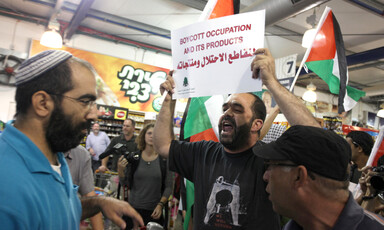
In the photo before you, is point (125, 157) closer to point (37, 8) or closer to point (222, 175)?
point (222, 175)

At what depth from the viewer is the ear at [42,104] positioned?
1.12 metres

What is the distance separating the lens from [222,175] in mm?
1744

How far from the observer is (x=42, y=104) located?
1.14 m

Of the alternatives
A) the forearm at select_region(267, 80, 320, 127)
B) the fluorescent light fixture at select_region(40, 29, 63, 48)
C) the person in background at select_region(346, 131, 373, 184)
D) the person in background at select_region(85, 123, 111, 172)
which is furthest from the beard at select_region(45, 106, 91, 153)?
the person in background at select_region(85, 123, 111, 172)

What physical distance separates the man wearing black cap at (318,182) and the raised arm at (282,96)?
0.39 metres

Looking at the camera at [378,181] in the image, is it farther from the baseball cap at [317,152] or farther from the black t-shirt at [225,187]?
the baseball cap at [317,152]

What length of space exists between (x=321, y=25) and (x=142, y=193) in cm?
271

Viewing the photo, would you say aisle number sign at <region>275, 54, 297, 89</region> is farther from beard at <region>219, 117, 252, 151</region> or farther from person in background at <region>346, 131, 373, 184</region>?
beard at <region>219, 117, 252, 151</region>

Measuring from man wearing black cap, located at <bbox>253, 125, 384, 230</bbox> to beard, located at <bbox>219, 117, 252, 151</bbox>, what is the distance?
0.58 m

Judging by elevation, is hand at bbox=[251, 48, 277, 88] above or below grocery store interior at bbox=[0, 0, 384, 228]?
Answer: below

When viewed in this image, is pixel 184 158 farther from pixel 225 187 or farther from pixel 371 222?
pixel 371 222

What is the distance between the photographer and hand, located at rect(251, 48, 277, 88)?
5.35ft

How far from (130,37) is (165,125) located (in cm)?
866

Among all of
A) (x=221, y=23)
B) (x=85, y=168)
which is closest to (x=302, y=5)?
(x=221, y=23)
